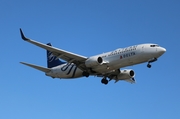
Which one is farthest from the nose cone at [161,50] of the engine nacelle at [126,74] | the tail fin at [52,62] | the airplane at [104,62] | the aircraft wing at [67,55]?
the tail fin at [52,62]

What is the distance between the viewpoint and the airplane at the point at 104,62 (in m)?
51.6

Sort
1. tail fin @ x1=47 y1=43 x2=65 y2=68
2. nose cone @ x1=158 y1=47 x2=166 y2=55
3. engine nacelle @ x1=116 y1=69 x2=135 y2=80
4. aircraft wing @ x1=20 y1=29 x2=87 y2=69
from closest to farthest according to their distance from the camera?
nose cone @ x1=158 y1=47 x2=166 y2=55, aircraft wing @ x1=20 y1=29 x2=87 y2=69, engine nacelle @ x1=116 y1=69 x2=135 y2=80, tail fin @ x1=47 y1=43 x2=65 y2=68

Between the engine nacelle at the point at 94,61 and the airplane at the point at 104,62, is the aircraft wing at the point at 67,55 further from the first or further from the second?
the engine nacelle at the point at 94,61

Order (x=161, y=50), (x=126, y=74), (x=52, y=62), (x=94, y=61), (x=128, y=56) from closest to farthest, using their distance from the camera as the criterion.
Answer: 1. (x=161, y=50)
2. (x=128, y=56)
3. (x=94, y=61)
4. (x=126, y=74)
5. (x=52, y=62)

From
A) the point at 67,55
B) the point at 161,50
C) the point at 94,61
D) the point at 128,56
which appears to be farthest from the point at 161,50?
the point at 67,55

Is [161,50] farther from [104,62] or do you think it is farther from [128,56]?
[104,62]

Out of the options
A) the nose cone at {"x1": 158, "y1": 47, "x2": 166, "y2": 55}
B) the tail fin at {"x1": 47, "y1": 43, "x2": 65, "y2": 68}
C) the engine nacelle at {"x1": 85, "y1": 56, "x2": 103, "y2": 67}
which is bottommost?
the engine nacelle at {"x1": 85, "y1": 56, "x2": 103, "y2": 67}

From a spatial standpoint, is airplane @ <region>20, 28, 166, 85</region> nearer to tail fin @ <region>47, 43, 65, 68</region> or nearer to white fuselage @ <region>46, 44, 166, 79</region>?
white fuselage @ <region>46, 44, 166, 79</region>

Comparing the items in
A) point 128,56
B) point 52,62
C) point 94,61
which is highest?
point 52,62

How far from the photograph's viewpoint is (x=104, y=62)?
176 feet

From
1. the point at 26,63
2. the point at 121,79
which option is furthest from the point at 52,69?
the point at 121,79

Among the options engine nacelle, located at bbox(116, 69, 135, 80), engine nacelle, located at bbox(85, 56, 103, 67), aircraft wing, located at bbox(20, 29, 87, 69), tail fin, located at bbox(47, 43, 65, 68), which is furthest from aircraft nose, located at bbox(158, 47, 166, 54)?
tail fin, located at bbox(47, 43, 65, 68)

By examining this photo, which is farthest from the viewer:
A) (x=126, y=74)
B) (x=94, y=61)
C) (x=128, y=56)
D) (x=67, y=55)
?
(x=126, y=74)

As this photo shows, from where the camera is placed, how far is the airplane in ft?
169
